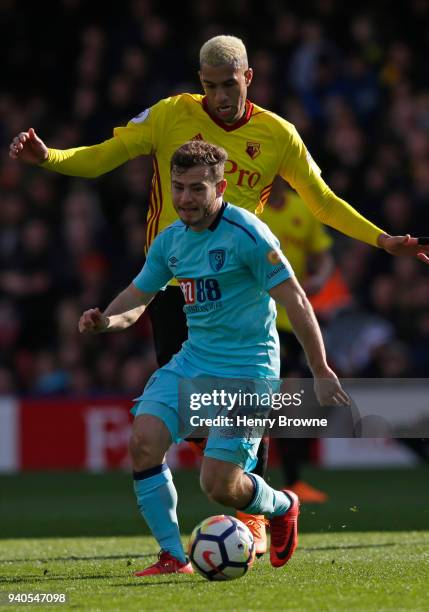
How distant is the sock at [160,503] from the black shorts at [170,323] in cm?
93

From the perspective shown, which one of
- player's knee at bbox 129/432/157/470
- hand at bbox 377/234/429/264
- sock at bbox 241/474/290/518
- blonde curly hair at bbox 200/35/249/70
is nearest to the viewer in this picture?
player's knee at bbox 129/432/157/470

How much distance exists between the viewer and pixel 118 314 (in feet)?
20.1

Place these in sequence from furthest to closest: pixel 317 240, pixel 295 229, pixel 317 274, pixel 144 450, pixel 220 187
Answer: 1. pixel 317 274
2. pixel 317 240
3. pixel 295 229
4. pixel 220 187
5. pixel 144 450

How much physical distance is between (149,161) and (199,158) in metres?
9.15

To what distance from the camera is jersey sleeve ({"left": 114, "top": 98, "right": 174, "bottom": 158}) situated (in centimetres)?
671

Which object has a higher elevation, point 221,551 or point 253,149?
point 253,149

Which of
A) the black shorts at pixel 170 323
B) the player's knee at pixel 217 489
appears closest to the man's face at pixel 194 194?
the black shorts at pixel 170 323

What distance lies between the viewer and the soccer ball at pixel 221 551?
18.7ft

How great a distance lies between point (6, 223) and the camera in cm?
1477

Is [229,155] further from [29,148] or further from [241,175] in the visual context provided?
[29,148]

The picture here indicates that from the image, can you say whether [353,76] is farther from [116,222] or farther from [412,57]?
[116,222]

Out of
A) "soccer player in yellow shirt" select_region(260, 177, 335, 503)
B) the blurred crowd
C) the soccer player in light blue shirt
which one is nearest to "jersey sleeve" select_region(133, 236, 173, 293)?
the soccer player in light blue shirt

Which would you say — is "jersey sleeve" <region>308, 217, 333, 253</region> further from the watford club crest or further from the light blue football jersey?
the light blue football jersey

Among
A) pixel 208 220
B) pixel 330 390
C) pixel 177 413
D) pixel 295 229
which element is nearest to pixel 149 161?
pixel 295 229
